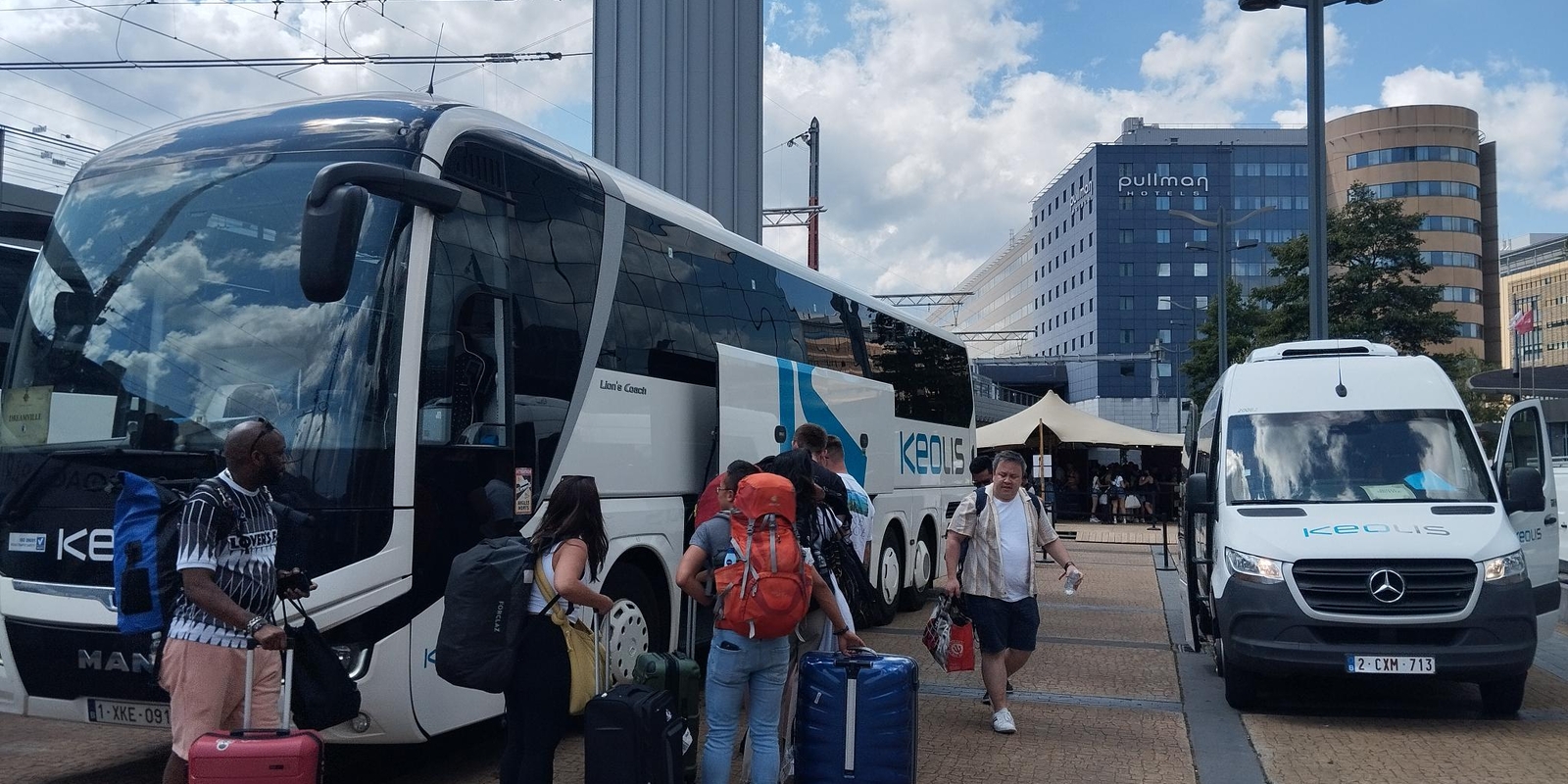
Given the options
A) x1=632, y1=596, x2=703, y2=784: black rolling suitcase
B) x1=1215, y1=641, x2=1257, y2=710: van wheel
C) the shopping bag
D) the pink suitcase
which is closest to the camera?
the pink suitcase

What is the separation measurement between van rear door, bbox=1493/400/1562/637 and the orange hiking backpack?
699cm

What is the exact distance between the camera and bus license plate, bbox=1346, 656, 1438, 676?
8445mm

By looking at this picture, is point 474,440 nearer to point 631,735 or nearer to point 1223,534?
point 631,735

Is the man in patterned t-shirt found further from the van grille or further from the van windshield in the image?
the van windshield

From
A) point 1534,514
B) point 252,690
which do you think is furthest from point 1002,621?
point 1534,514

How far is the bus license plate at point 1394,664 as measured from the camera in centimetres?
845

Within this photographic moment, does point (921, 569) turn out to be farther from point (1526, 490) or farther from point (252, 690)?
point (252, 690)

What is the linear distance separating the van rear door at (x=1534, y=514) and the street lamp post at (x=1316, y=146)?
2518 mm

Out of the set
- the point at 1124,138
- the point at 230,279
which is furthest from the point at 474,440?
the point at 1124,138

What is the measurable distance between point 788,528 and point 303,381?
2330mm

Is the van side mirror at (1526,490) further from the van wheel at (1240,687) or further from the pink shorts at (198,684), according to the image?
the pink shorts at (198,684)

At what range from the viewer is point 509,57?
1805 cm

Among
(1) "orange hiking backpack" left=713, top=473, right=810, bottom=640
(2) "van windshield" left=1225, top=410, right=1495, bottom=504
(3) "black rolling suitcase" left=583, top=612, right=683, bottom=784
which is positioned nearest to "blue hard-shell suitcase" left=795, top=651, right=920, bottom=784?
(1) "orange hiking backpack" left=713, top=473, right=810, bottom=640

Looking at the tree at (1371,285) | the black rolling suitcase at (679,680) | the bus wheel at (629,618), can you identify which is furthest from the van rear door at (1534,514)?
the tree at (1371,285)
